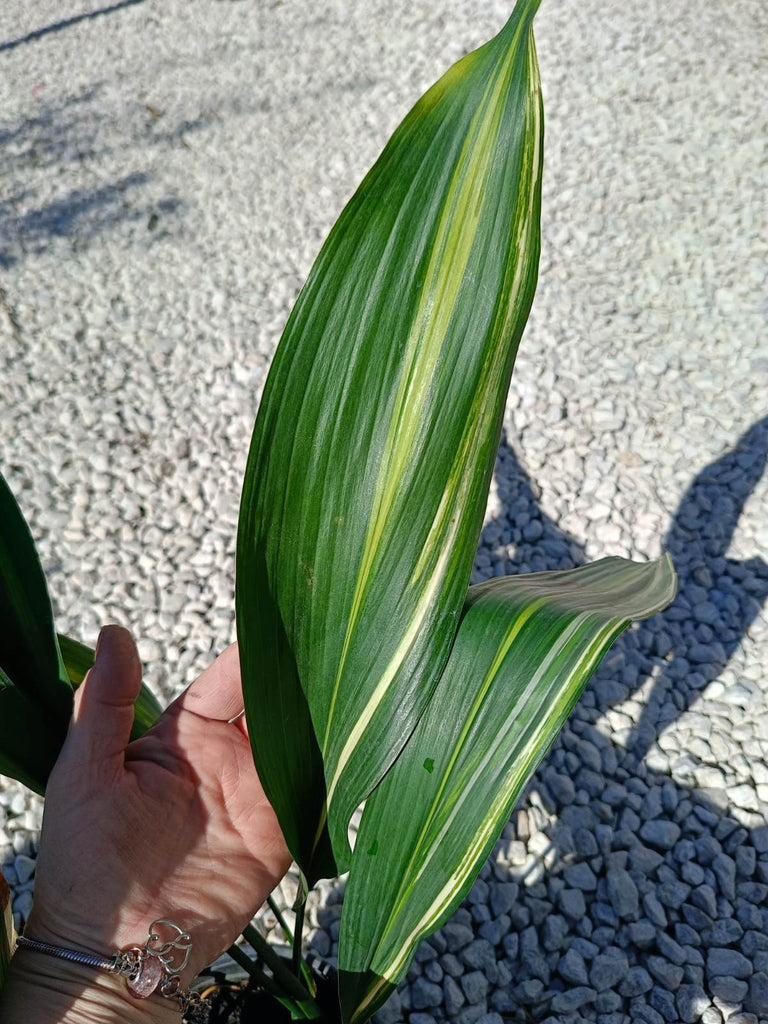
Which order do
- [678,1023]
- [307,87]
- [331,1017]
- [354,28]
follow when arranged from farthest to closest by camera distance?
[354,28]
[307,87]
[678,1023]
[331,1017]

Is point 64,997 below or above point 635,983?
above

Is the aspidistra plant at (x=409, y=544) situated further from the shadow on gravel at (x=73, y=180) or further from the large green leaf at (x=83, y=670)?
the shadow on gravel at (x=73, y=180)

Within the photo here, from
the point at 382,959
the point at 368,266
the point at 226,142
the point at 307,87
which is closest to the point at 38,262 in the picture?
the point at 226,142

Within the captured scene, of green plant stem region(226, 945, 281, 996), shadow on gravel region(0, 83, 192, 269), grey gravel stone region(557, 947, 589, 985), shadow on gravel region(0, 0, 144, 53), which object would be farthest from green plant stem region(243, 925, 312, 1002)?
shadow on gravel region(0, 0, 144, 53)

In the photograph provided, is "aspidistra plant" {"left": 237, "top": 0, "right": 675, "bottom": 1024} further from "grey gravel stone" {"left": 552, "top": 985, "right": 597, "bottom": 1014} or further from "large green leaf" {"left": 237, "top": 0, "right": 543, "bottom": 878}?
"grey gravel stone" {"left": 552, "top": 985, "right": 597, "bottom": 1014}

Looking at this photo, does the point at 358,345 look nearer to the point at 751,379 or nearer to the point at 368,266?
the point at 368,266

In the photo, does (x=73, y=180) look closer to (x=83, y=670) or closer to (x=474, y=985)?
(x=83, y=670)

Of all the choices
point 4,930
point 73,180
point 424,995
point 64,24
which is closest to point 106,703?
point 4,930
